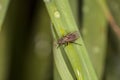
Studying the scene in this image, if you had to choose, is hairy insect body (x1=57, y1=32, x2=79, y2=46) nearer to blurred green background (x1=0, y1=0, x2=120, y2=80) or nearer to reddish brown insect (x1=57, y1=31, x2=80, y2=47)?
reddish brown insect (x1=57, y1=31, x2=80, y2=47)

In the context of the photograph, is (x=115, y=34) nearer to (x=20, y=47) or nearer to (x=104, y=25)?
(x=104, y=25)

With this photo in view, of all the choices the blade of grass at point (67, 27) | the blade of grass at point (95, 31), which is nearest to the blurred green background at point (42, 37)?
the blade of grass at point (95, 31)

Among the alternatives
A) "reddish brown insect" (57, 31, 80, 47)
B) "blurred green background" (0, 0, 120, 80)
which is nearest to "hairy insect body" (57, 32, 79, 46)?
"reddish brown insect" (57, 31, 80, 47)

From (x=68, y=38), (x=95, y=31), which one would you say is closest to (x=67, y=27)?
(x=68, y=38)

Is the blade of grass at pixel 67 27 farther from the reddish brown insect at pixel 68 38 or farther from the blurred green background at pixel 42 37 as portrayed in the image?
the blurred green background at pixel 42 37

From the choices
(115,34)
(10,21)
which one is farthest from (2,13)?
(115,34)

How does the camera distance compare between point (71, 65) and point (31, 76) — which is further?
point (31, 76)
